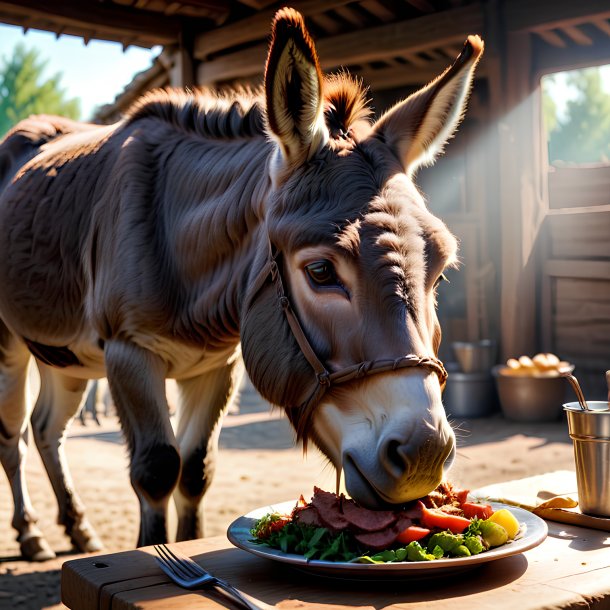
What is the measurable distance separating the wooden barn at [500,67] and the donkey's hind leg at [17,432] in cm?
352

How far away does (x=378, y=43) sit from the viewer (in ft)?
25.0

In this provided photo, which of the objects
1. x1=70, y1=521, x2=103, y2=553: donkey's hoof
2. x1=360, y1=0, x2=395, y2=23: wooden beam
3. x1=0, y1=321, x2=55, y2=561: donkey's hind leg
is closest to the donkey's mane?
x1=0, y1=321, x2=55, y2=561: donkey's hind leg

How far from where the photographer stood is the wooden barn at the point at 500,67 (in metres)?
7.11

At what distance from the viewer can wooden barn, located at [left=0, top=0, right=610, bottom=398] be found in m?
7.11

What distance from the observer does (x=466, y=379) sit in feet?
25.5

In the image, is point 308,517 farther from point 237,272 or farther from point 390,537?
point 237,272

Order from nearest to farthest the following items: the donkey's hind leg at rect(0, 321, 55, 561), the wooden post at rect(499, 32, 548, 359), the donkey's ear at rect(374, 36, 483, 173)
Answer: the donkey's ear at rect(374, 36, 483, 173), the donkey's hind leg at rect(0, 321, 55, 561), the wooden post at rect(499, 32, 548, 359)

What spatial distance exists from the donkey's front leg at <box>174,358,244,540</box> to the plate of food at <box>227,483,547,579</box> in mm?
1385

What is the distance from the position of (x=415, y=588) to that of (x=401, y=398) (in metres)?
0.38

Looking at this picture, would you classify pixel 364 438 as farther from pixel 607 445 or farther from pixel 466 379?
pixel 466 379

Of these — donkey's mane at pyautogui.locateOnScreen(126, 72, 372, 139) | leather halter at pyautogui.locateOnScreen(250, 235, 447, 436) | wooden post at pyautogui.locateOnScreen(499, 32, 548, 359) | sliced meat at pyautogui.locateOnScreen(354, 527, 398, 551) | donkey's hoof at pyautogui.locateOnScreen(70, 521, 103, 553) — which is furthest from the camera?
wooden post at pyautogui.locateOnScreen(499, 32, 548, 359)

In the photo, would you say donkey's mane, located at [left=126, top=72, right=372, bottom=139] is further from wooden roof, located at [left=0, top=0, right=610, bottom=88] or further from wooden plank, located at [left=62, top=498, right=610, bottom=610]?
wooden roof, located at [left=0, top=0, right=610, bottom=88]

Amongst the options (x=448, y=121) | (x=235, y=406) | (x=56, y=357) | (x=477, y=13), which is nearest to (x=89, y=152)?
(x=56, y=357)

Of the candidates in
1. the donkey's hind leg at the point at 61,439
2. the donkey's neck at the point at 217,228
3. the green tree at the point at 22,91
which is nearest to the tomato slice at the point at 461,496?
the donkey's neck at the point at 217,228
